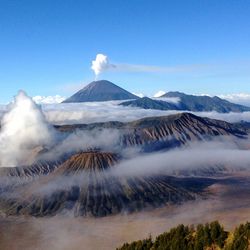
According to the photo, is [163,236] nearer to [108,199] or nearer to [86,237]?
[86,237]

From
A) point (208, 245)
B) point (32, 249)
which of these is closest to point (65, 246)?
point (32, 249)

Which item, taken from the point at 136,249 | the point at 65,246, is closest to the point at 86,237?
the point at 65,246

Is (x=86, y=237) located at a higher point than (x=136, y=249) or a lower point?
lower

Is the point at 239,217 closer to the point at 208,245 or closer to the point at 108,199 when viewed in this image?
the point at 108,199

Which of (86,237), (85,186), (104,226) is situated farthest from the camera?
(85,186)

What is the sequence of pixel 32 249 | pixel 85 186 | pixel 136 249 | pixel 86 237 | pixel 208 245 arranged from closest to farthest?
pixel 208 245
pixel 136 249
pixel 32 249
pixel 86 237
pixel 85 186

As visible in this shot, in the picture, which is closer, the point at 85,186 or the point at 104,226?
the point at 104,226
